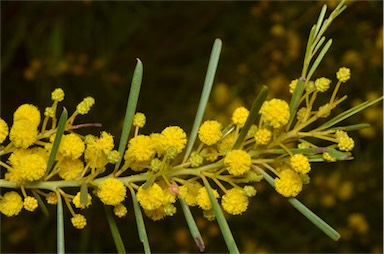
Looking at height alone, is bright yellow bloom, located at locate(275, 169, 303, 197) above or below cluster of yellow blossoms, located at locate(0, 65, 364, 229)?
below

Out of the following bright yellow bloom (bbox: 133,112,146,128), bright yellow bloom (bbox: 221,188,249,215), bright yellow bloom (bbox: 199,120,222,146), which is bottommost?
bright yellow bloom (bbox: 221,188,249,215)

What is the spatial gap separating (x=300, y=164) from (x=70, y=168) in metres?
0.30

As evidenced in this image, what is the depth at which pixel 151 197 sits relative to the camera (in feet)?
2.49

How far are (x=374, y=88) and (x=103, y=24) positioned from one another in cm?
95

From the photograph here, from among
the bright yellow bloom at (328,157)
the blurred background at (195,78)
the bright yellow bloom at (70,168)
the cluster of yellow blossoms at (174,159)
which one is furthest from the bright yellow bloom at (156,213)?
the blurred background at (195,78)

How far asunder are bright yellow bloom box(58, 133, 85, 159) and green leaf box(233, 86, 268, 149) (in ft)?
0.66

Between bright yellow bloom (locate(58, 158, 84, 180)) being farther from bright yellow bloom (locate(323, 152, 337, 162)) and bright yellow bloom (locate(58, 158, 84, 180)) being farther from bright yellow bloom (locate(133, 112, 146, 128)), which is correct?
bright yellow bloom (locate(323, 152, 337, 162))

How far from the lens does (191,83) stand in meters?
2.12

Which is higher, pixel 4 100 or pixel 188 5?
pixel 188 5

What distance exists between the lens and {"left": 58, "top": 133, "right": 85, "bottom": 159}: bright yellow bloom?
773mm

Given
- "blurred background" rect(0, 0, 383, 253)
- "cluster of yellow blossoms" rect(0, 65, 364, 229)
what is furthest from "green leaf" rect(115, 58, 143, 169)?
"blurred background" rect(0, 0, 383, 253)

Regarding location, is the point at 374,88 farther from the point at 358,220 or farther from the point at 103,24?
the point at 103,24

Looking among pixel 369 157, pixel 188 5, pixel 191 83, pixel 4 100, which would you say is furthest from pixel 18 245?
pixel 369 157

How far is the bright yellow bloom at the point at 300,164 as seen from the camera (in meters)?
0.73
